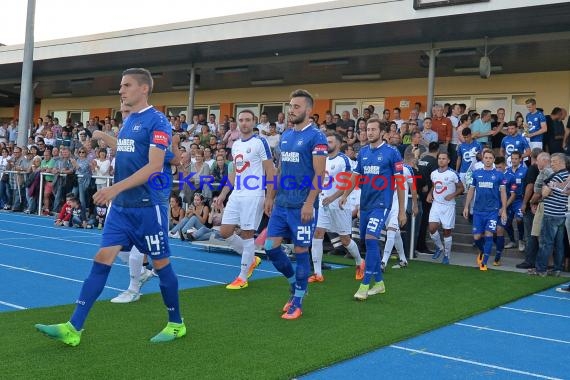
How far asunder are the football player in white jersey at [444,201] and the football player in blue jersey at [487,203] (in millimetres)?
427

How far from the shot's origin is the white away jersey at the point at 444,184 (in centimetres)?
1118

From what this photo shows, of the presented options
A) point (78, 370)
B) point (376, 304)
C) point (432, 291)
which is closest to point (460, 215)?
point (432, 291)

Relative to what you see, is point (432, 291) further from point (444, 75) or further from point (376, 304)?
point (444, 75)

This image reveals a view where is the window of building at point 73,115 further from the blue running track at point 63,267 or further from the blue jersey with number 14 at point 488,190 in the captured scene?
the blue jersey with number 14 at point 488,190

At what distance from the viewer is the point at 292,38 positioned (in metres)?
17.3

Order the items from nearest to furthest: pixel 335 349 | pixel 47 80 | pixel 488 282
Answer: pixel 335 349
pixel 488 282
pixel 47 80

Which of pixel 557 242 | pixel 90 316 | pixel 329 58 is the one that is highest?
pixel 329 58

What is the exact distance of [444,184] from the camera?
36.9ft

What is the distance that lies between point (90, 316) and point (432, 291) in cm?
450

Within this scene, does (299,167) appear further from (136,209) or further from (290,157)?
(136,209)

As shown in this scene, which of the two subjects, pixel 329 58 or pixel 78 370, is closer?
pixel 78 370

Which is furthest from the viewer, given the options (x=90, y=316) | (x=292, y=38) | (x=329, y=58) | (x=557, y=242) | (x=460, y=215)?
(x=329, y=58)

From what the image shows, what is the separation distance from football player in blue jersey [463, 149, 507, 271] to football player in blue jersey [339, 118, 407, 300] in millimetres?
3861

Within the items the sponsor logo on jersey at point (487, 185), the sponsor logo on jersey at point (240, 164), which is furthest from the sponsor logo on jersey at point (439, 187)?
the sponsor logo on jersey at point (240, 164)
